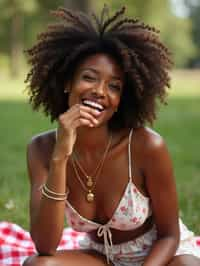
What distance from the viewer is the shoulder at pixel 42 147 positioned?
335cm

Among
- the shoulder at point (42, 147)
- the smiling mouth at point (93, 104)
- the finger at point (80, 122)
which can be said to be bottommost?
the shoulder at point (42, 147)

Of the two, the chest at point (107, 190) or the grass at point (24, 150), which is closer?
the chest at point (107, 190)

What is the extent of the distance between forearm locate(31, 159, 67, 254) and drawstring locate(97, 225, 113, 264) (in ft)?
0.96

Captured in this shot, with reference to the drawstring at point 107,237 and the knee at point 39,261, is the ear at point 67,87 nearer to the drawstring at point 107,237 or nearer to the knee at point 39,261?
the drawstring at point 107,237

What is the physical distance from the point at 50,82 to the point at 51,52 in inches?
6.2

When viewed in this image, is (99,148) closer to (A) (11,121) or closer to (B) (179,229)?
(B) (179,229)

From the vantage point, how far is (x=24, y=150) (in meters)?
9.28

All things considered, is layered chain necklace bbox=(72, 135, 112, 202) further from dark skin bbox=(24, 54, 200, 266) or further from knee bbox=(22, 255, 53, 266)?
knee bbox=(22, 255, 53, 266)

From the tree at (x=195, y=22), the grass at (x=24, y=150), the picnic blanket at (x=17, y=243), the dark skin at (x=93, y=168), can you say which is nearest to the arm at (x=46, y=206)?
the dark skin at (x=93, y=168)

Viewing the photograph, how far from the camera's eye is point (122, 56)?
306 centimetres

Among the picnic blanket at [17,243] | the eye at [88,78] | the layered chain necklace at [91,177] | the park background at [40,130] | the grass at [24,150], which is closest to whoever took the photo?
the eye at [88,78]

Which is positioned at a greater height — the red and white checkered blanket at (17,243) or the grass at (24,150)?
the grass at (24,150)

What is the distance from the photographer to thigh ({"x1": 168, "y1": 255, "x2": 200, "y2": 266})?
124 inches

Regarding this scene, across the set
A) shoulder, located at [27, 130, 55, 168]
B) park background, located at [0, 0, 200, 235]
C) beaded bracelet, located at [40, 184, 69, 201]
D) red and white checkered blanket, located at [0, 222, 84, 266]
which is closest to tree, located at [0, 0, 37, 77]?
park background, located at [0, 0, 200, 235]
